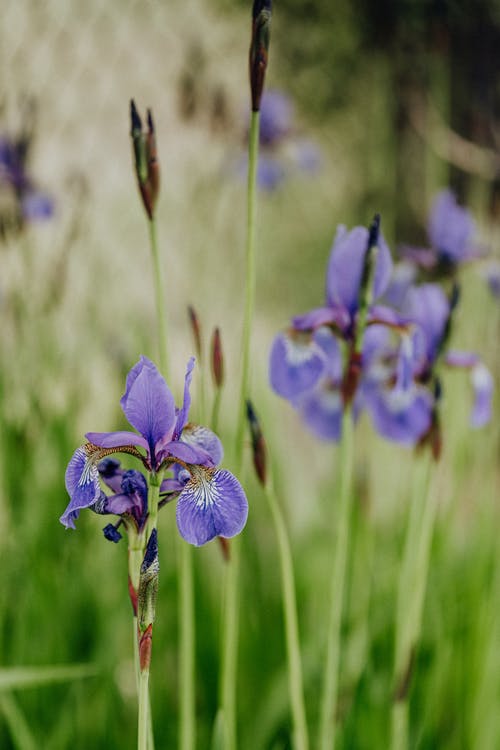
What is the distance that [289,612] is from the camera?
810mm

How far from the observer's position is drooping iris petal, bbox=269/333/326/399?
0.91 metres

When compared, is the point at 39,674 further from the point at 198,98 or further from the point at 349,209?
the point at 349,209

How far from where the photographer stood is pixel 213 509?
562mm

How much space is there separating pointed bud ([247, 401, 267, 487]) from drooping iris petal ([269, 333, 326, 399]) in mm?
134

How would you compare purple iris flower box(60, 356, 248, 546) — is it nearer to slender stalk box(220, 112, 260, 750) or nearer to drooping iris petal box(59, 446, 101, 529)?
drooping iris petal box(59, 446, 101, 529)

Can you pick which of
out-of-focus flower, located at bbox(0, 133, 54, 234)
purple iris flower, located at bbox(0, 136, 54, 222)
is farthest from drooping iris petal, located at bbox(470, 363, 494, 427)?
purple iris flower, located at bbox(0, 136, 54, 222)

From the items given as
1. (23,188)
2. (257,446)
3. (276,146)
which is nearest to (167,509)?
(23,188)

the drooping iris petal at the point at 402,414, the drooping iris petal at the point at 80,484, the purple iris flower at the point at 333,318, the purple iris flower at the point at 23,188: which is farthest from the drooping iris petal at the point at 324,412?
the purple iris flower at the point at 23,188

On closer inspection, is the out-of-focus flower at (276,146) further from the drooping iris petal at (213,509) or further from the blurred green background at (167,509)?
the drooping iris petal at (213,509)

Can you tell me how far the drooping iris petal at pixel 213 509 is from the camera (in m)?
0.55

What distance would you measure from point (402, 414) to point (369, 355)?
3.9 inches

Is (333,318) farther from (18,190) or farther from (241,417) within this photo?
(18,190)

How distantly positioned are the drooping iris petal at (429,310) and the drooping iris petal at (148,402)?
0.56 metres

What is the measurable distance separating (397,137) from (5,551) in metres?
4.13
